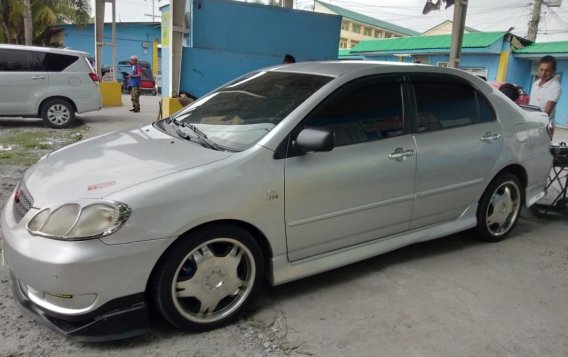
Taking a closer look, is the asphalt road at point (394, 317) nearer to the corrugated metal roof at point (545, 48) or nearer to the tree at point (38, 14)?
the corrugated metal roof at point (545, 48)

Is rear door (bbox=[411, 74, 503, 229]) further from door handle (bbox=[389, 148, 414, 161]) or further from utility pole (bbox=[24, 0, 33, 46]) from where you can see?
utility pole (bbox=[24, 0, 33, 46])

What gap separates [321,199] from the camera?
9.68 ft

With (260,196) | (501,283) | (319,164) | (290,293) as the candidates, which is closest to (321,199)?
(319,164)

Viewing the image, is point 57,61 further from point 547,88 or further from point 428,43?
point 428,43

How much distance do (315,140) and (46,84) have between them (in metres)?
8.71

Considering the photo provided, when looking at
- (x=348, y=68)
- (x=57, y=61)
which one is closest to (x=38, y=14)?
(x=57, y=61)

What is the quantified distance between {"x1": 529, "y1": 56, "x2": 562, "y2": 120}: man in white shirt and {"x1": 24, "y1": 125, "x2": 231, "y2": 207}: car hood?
449 cm

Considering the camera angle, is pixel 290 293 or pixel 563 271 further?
pixel 563 271

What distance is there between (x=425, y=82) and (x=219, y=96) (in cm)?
161

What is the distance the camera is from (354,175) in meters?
3.08

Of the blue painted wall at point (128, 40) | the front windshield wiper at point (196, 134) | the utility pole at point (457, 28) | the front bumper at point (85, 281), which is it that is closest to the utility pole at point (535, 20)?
the utility pole at point (457, 28)

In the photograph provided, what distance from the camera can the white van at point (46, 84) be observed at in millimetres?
9320

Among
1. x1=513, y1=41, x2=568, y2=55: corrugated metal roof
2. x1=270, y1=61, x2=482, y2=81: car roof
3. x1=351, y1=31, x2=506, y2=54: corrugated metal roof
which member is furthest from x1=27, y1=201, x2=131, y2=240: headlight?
x1=513, y1=41, x2=568, y2=55: corrugated metal roof

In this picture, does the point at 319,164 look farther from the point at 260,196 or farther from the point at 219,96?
the point at 219,96
